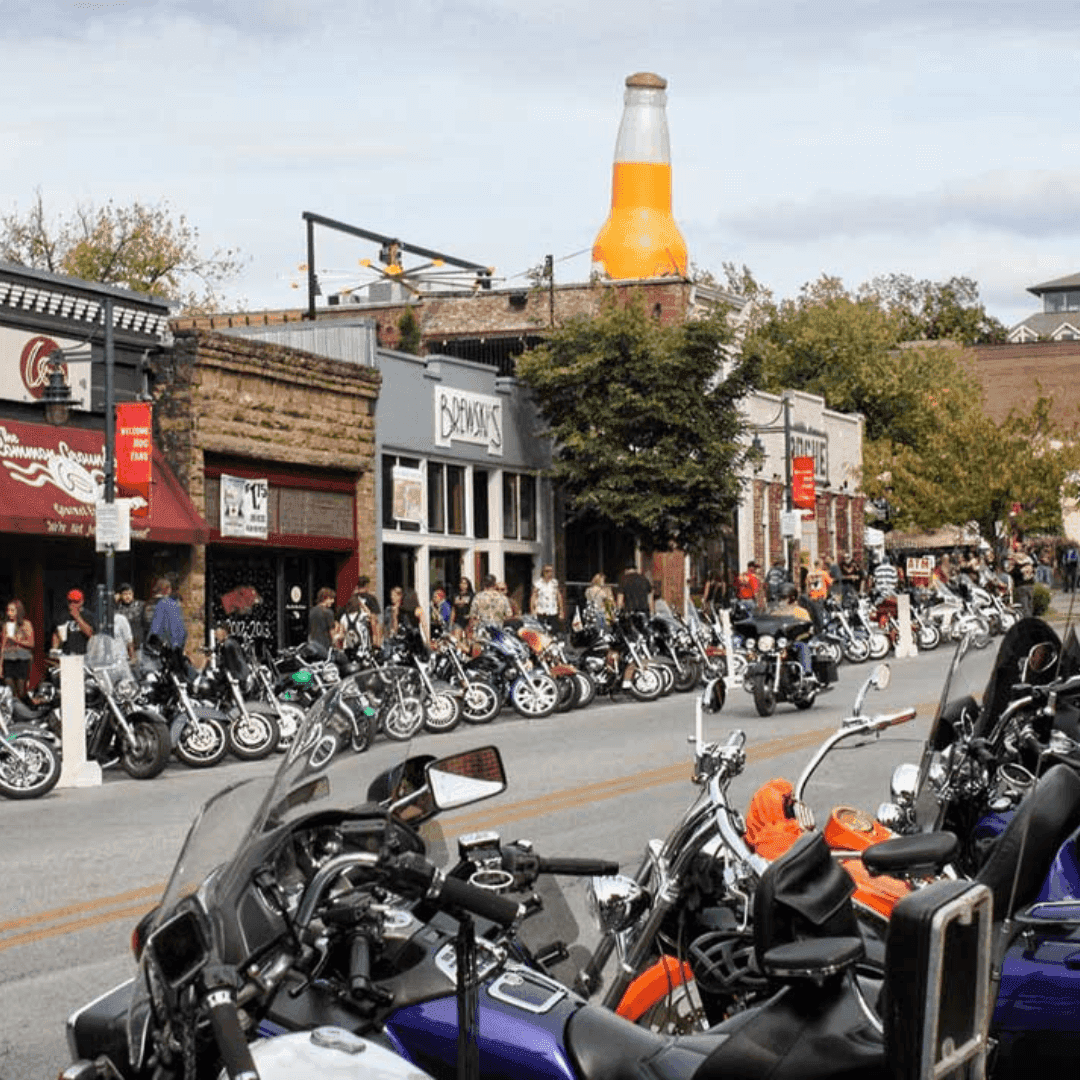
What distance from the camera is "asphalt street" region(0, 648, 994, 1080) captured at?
851cm

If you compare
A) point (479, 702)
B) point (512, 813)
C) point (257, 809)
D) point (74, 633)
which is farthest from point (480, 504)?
point (257, 809)

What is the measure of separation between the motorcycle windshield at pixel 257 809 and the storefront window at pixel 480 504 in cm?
3737

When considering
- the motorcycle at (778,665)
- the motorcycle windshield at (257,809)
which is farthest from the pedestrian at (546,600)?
the motorcycle windshield at (257,809)

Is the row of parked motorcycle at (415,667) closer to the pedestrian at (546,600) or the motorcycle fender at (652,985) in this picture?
the pedestrian at (546,600)

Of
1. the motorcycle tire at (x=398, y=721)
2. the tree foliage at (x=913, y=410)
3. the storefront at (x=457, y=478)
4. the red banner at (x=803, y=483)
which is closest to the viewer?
the motorcycle tire at (x=398, y=721)

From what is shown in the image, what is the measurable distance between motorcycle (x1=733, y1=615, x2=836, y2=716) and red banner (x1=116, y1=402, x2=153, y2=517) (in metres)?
8.67

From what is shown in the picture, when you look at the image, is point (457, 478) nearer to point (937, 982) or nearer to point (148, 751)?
point (148, 751)

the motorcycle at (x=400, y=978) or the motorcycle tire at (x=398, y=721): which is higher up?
the motorcycle tire at (x=398, y=721)

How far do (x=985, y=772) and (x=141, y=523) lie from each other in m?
23.4

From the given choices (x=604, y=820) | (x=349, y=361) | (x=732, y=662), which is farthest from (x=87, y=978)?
(x=349, y=361)

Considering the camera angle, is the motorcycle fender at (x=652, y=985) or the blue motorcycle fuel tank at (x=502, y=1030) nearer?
the blue motorcycle fuel tank at (x=502, y=1030)

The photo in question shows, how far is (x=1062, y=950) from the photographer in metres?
5.52

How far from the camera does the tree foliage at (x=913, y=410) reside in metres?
62.0

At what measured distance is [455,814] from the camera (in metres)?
14.4
